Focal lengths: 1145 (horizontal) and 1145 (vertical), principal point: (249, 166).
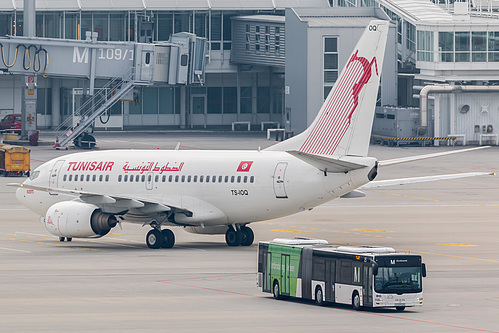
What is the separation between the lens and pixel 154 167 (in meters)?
52.9

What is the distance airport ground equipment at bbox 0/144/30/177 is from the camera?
3366 inches

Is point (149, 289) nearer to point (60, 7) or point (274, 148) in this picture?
point (274, 148)

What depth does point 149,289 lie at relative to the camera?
39156 millimetres

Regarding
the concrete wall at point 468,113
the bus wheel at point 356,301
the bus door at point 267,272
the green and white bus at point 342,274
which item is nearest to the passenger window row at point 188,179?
the bus door at point 267,272

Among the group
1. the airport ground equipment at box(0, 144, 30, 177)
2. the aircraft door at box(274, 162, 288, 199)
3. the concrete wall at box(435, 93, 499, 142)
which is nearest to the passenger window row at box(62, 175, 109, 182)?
the aircraft door at box(274, 162, 288, 199)

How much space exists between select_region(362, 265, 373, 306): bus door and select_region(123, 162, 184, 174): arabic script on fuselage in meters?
19.4

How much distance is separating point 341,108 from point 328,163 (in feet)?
8.64

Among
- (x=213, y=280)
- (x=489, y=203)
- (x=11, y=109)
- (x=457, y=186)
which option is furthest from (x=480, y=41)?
(x=213, y=280)

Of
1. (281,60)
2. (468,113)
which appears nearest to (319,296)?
(468,113)

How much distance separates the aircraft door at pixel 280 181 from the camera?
161 ft

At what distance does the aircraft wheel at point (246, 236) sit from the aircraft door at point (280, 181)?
3.79 m

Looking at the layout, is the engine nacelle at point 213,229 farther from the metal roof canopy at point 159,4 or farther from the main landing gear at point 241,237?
the metal roof canopy at point 159,4

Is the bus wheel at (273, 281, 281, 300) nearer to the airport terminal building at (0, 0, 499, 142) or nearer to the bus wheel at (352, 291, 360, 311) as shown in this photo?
the bus wheel at (352, 291, 360, 311)

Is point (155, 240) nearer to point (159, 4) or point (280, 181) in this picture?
point (280, 181)
